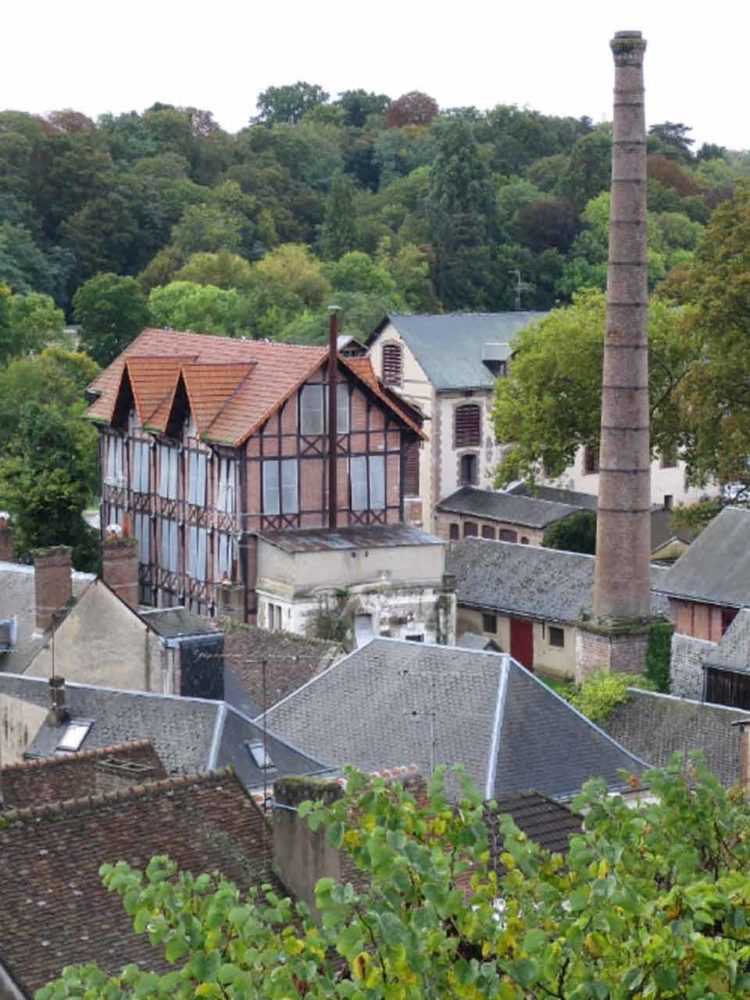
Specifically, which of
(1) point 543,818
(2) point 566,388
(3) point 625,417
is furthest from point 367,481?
(1) point 543,818

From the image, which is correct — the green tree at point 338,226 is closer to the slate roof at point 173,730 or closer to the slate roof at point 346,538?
the slate roof at point 346,538

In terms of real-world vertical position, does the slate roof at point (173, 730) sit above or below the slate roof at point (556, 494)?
below

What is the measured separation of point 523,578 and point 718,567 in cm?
889

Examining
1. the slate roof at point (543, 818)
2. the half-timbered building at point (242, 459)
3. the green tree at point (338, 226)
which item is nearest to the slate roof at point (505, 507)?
the half-timbered building at point (242, 459)

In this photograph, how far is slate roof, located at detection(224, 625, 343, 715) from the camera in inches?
1374

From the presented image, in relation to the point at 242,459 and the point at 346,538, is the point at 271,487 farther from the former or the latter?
the point at 346,538

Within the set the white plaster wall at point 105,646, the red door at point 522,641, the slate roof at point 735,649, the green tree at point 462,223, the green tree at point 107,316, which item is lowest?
the red door at point 522,641

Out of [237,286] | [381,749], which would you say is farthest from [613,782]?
[237,286]

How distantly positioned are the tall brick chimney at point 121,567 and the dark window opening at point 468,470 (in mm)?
29139

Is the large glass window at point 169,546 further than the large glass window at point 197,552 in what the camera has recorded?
Yes

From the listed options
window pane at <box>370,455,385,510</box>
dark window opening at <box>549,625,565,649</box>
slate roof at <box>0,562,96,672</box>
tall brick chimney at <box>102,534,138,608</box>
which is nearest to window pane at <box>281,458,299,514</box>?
window pane at <box>370,455,385,510</box>

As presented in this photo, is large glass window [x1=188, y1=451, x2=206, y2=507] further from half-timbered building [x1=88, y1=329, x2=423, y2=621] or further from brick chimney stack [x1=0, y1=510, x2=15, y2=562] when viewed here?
brick chimney stack [x1=0, y1=510, x2=15, y2=562]

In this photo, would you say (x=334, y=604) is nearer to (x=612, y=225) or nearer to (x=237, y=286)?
(x=612, y=225)

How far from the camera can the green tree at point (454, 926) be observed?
418 inches
